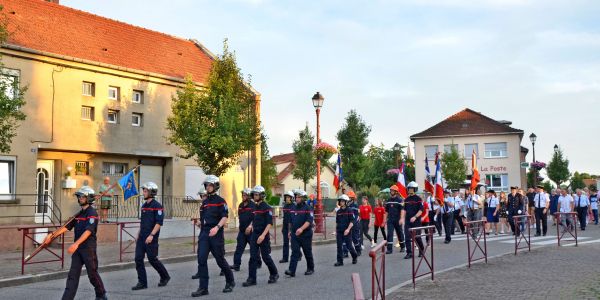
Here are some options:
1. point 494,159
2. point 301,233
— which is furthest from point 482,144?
point 301,233

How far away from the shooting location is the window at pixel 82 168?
23.4 m

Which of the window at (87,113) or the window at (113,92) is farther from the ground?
the window at (113,92)

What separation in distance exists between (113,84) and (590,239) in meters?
18.2

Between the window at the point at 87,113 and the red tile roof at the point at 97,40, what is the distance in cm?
196

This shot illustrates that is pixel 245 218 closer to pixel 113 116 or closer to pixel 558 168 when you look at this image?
pixel 113 116

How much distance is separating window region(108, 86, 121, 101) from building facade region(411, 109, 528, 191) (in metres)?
39.8

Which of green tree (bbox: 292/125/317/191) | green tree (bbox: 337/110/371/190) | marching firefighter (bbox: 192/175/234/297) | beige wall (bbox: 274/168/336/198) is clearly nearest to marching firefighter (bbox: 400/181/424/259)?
marching firefighter (bbox: 192/175/234/297)

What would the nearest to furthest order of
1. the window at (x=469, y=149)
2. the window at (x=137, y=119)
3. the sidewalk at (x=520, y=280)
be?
the sidewalk at (x=520, y=280), the window at (x=137, y=119), the window at (x=469, y=149)

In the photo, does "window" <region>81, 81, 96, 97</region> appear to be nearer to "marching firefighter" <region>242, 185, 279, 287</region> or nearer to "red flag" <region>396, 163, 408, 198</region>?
"red flag" <region>396, 163, 408, 198</region>

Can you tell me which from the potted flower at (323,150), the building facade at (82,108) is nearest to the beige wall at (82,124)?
the building facade at (82,108)

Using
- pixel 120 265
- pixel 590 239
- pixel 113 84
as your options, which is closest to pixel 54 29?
pixel 113 84

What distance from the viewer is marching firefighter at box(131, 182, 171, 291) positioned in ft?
35.1

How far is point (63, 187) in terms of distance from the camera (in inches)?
893

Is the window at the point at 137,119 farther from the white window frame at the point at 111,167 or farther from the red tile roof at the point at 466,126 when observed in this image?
the red tile roof at the point at 466,126
